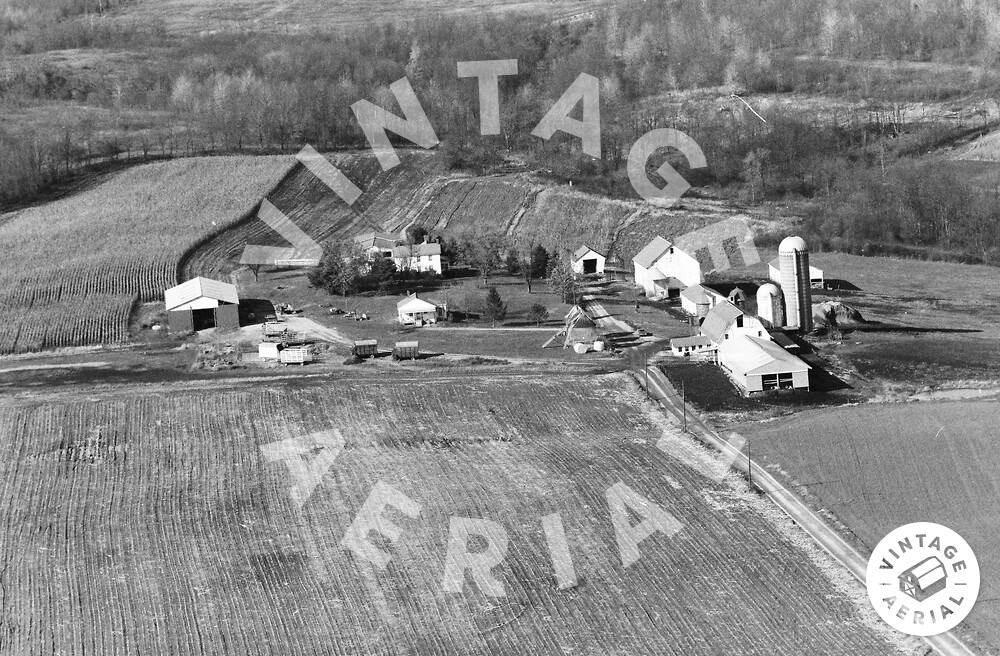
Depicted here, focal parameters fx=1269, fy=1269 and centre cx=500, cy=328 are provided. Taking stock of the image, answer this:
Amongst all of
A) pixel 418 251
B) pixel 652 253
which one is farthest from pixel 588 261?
pixel 418 251

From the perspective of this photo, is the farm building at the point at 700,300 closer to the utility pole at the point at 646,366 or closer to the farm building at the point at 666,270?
the farm building at the point at 666,270

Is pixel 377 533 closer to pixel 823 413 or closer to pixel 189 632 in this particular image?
pixel 189 632

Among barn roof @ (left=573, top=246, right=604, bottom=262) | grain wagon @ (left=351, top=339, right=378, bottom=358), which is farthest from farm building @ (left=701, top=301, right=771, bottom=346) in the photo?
barn roof @ (left=573, top=246, right=604, bottom=262)

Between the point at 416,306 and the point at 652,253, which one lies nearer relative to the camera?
the point at 416,306

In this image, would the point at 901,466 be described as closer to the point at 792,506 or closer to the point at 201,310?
the point at 792,506

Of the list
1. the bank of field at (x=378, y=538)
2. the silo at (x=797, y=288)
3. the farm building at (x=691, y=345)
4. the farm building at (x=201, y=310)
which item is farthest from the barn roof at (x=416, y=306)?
the silo at (x=797, y=288)

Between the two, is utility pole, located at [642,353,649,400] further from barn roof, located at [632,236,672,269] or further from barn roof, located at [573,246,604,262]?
barn roof, located at [573,246,604,262]
